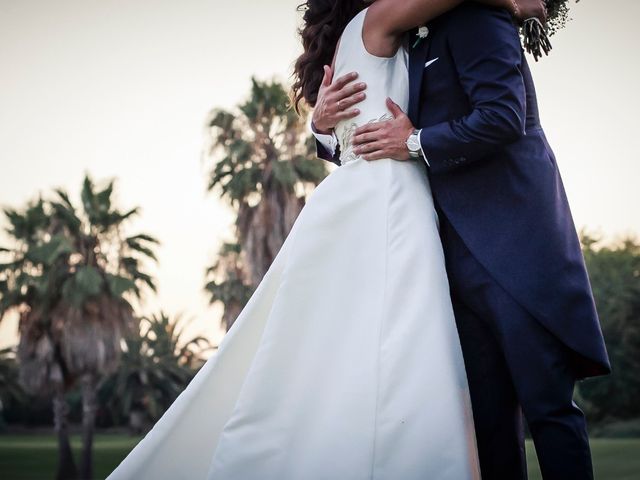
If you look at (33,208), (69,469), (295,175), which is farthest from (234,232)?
(69,469)

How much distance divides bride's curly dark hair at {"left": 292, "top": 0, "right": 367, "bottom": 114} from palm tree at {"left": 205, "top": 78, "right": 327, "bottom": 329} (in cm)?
1974

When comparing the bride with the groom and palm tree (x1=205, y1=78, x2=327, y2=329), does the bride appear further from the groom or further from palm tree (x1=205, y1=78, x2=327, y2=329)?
palm tree (x1=205, y1=78, x2=327, y2=329)

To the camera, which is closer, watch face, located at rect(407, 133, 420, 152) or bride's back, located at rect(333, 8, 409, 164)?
watch face, located at rect(407, 133, 420, 152)

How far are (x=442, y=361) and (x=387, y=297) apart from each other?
9.1 inches

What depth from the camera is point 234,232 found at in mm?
23469

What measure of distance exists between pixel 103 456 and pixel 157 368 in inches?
295

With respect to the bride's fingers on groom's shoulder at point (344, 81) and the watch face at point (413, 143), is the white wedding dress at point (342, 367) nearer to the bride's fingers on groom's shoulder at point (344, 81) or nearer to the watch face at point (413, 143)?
the watch face at point (413, 143)

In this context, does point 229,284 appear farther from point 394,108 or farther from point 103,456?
point 103,456

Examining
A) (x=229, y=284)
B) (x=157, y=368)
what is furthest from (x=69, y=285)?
(x=157, y=368)

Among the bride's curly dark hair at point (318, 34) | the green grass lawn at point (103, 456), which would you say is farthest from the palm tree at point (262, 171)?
the bride's curly dark hair at point (318, 34)

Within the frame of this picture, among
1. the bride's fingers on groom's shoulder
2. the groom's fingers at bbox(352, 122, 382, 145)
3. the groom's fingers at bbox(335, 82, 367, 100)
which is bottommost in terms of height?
the groom's fingers at bbox(352, 122, 382, 145)

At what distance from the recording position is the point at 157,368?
48.1 metres

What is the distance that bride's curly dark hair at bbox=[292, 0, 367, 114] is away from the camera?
102 inches

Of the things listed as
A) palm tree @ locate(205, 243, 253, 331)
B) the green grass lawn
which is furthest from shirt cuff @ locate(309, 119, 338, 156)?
palm tree @ locate(205, 243, 253, 331)
